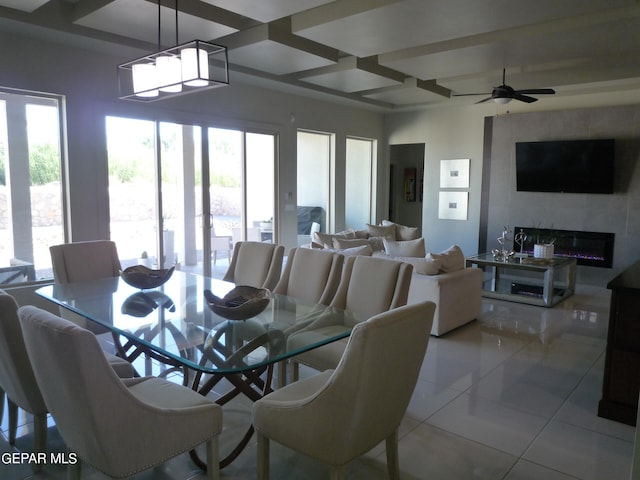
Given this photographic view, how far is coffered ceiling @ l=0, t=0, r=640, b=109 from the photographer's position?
3852 mm

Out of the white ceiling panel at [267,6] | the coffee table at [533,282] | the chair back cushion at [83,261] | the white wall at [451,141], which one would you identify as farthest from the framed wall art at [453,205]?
the chair back cushion at [83,261]

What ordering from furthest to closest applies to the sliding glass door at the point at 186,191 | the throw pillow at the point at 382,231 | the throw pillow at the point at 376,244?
the throw pillow at the point at 382,231 < the throw pillow at the point at 376,244 < the sliding glass door at the point at 186,191

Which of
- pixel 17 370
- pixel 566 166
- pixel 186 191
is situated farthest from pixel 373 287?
pixel 566 166

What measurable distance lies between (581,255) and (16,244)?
24.3ft

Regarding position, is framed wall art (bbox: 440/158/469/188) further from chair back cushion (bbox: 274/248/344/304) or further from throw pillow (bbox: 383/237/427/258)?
chair back cushion (bbox: 274/248/344/304)

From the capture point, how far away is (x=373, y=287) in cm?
300

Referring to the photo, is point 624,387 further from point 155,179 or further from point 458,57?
point 155,179

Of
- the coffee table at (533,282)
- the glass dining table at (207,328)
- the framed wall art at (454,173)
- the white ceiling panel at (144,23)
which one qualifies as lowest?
the coffee table at (533,282)

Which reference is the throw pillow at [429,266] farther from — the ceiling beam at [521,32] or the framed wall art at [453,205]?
the framed wall art at [453,205]

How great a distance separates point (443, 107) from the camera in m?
8.35

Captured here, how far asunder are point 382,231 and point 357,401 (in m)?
5.50

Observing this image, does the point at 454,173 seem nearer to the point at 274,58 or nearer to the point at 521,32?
the point at 521,32

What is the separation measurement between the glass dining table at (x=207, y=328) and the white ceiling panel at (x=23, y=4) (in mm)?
2247

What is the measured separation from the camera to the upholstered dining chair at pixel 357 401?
5.61 ft
